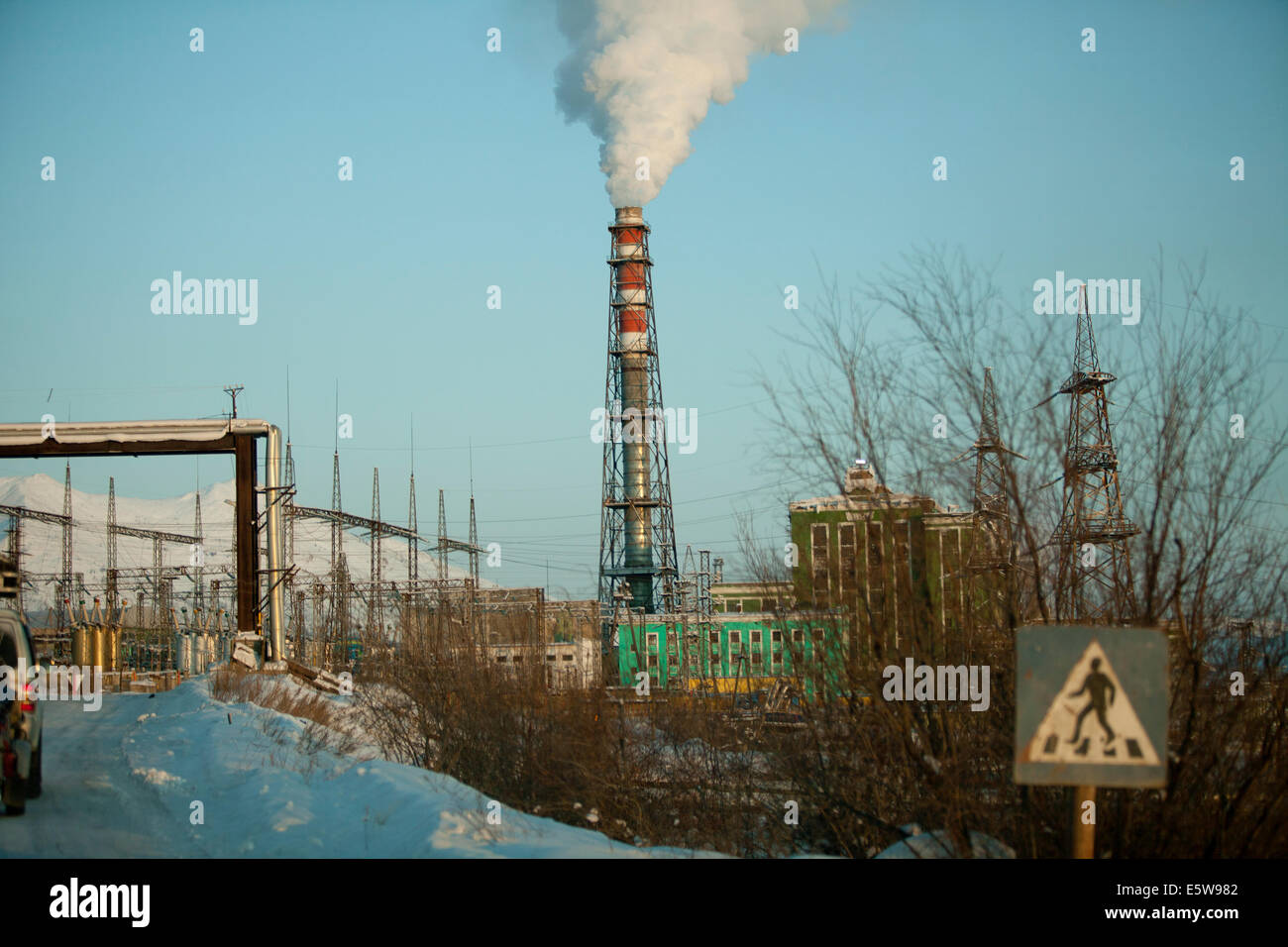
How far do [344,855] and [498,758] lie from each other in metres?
9.37

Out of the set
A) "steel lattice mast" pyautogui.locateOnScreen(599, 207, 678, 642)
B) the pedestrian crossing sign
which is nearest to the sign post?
the pedestrian crossing sign

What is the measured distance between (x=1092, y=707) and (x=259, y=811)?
720 cm

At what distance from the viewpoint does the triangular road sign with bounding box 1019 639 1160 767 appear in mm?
5125

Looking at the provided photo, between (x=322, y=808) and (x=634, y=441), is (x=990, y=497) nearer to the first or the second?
(x=322, y=808)

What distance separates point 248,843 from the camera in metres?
8.78

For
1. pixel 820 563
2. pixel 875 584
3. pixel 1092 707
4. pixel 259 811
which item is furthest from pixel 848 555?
pixel 259 811

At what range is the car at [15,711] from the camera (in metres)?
9.75

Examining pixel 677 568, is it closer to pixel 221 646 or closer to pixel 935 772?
pixel 221 646

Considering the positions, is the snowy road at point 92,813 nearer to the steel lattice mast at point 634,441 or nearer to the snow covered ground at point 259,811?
the snow covered ground at point 259,811

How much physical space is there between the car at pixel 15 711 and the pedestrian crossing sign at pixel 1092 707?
27.3ft

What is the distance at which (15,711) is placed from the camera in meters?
9.84

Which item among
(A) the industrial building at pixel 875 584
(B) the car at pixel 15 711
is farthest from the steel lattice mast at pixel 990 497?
(B) the car at pixel 15 711

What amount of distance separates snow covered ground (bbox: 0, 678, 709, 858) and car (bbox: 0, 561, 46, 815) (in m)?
0.31
